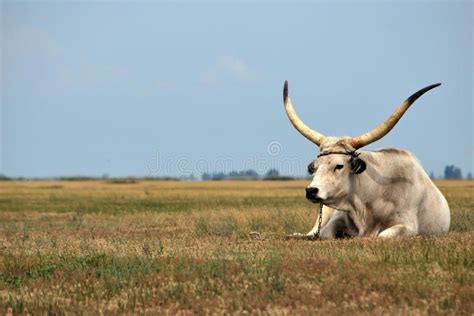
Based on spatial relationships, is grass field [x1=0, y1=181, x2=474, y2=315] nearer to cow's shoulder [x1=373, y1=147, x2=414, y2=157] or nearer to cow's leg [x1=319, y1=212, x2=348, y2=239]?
cow's leg [x1=319, y1=212, x2=348, y2=239]

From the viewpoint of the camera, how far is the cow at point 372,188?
44.3ft

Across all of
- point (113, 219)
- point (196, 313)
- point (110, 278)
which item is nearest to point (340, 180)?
point (110, 278)


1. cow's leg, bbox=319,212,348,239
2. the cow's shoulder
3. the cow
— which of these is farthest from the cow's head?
the cow's shoulder

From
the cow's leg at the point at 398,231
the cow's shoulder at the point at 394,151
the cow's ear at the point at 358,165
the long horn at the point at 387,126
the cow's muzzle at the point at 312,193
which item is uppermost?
the long horn at the point at 387,126

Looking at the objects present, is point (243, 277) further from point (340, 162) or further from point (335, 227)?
point (335, 227)

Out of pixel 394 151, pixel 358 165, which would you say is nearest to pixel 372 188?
pixel 358 165

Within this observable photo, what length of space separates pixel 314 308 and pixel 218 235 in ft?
27.9

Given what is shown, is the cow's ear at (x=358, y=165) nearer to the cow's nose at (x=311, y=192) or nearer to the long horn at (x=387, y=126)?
the long horn at (x=387, y=126)

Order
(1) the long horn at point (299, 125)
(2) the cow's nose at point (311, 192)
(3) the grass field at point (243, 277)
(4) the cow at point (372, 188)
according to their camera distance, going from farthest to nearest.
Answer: (1) the long horn at point (299, 125) → (4) the cow at point (372, 188) → (2) the cow's nose at point (311, 192) → (3) the grass field at point (243, 277)

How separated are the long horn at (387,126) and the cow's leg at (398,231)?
151 cm

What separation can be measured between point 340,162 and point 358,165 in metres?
0.35

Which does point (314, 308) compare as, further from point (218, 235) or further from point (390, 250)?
point (218, 235)

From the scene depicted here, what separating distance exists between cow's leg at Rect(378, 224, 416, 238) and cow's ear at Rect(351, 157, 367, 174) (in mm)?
1127

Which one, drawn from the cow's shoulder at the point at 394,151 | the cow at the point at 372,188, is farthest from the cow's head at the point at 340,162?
the cow's shoulder at the point at 394,151
